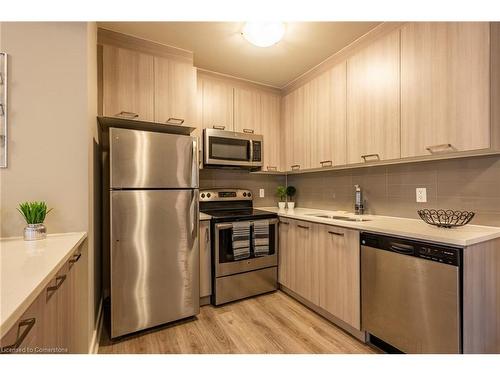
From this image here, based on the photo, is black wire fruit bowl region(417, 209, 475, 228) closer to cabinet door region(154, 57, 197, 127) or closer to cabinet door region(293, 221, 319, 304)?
cabinet door region(293, 221, 319, 304)

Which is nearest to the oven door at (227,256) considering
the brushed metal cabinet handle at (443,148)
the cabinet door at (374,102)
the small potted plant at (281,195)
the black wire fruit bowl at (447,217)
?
the small potted plant at (281,195)

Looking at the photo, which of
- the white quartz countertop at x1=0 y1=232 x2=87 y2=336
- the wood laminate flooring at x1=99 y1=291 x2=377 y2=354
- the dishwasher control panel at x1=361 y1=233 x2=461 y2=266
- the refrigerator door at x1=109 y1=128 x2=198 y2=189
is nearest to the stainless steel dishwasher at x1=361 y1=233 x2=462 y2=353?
the dishwasher control panel at x1=361 y1=233 x2=461 y2=266

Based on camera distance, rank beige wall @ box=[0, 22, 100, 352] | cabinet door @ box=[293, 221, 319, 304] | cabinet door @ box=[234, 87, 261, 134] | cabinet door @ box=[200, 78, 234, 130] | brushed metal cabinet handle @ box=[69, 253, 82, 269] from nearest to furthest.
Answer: brushed metal cabinet handle @ box=[69, 253, 82, 269]
beige wall @ box=[0, 22, 100, 352]
cabinet door @ box=[293, 221, 319, 304]
cabinet door @ box=[200, 78, 234, 130]
cabinet door @ box=[234, 87, 261, 134]

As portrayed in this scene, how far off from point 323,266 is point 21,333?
6.29 ft

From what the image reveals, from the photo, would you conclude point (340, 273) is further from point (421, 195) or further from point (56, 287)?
point (56, 287)

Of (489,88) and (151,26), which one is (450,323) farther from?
(151,26)

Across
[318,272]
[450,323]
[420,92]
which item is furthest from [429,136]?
[318,272]

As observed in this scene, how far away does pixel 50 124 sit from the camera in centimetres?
140

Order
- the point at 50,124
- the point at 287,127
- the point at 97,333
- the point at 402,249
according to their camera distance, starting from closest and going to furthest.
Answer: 1. the point at 50,124
2. the point at 402,249
3. the point at 97,333
4. the point at 287,127

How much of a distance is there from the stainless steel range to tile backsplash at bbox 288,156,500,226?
0.77 metres

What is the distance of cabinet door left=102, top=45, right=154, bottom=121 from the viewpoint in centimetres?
200

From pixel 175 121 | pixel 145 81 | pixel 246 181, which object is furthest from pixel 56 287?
pixel 246 181

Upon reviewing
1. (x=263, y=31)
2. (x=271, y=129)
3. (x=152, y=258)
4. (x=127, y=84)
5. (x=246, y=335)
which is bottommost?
(x=246, y=335)
